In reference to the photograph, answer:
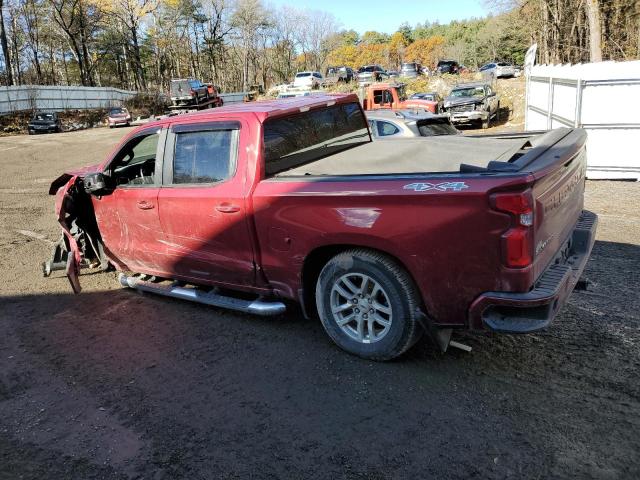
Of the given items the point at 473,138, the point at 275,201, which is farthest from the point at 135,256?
the point at 473,138

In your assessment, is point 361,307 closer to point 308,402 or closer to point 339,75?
point 308,402

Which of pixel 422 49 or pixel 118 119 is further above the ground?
pixel 422 49

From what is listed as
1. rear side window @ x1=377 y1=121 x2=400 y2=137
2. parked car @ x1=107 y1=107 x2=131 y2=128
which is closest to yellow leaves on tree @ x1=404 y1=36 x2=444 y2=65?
parked car @ x1=107 y1=107 x2=131 y2=128

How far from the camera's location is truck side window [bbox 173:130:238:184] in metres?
4.28

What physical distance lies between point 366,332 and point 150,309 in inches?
92.9

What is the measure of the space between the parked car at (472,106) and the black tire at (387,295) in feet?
69.8

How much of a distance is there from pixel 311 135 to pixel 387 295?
69.2 inches

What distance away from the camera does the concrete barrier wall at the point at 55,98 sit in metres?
36.9

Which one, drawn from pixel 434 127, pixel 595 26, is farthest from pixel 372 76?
pixel 434 127

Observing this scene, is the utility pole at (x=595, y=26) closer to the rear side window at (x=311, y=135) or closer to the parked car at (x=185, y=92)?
the rear side window at (x=311, y=135)

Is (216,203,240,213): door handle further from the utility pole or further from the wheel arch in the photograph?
the utility pole

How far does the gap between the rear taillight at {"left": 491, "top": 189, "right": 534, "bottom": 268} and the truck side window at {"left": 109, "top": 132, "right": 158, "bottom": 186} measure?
3.19 meters

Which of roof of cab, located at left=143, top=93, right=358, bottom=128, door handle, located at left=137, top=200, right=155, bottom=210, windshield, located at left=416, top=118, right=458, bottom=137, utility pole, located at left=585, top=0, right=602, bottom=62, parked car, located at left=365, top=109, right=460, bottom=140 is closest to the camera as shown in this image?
roof of cab, located at left=143, top=93, right=358, bottom=128

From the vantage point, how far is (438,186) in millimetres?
3152
